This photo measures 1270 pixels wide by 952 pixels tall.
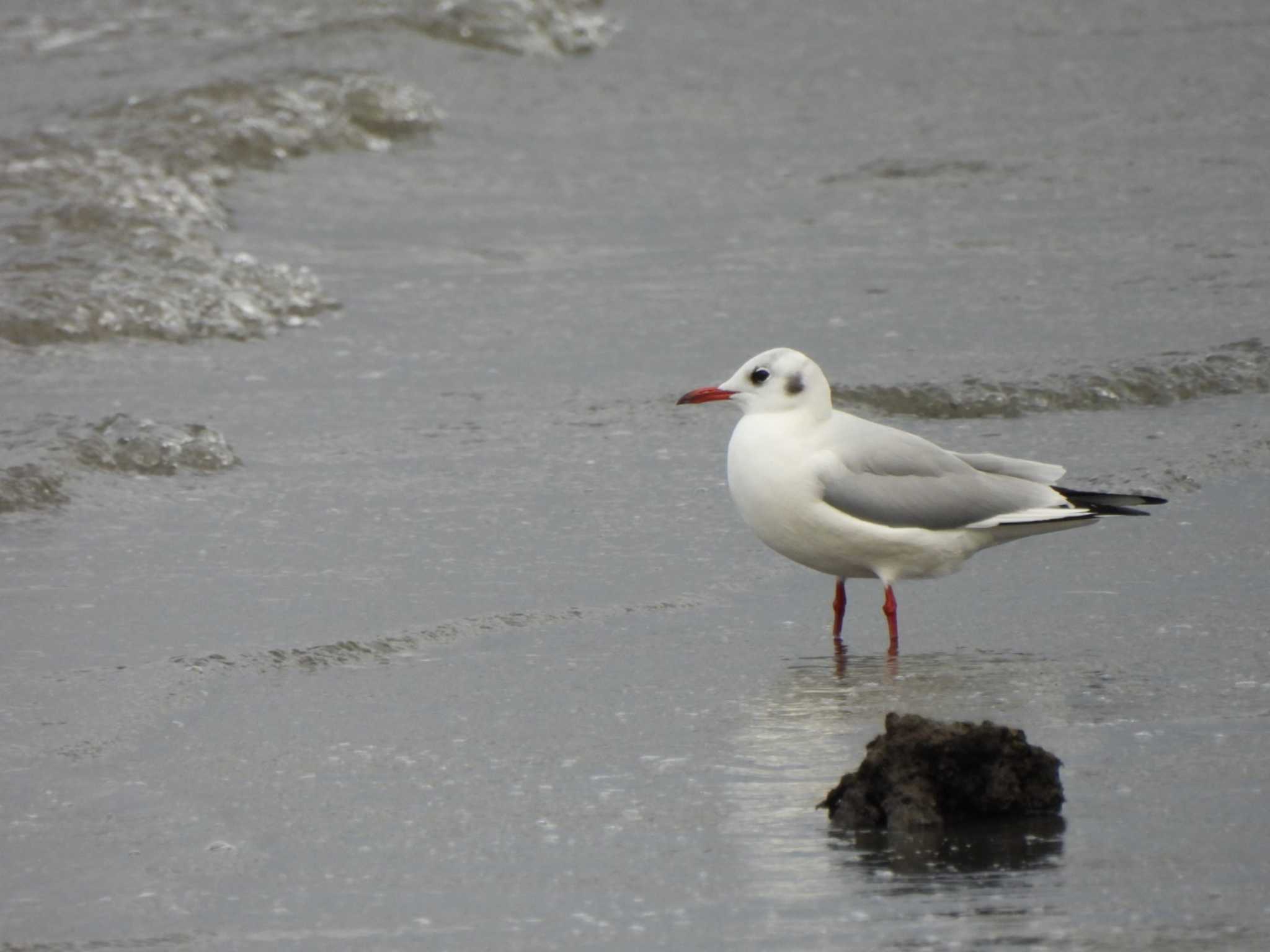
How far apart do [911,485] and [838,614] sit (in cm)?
39

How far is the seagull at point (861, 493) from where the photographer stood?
4.76 m

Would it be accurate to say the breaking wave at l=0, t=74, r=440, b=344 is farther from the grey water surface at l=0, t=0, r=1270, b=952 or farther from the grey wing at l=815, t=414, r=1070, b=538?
the grey wing at l=815, t=414, r=1070, b=538

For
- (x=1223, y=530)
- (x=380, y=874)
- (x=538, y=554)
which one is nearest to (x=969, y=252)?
(x=1223, y=530)

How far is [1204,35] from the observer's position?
538 inches

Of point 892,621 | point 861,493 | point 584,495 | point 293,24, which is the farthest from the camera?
point 293,24

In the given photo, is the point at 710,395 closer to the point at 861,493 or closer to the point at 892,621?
the point at 861,493

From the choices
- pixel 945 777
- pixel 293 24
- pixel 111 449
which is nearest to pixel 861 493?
pixel 945 777

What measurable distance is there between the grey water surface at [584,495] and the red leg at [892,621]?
5cm

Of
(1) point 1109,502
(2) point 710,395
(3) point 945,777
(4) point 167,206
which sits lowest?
(3) point 945,777

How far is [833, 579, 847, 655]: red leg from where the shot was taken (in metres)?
4.68

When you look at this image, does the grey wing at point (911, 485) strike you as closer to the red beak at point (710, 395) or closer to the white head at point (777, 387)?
the white head at point (777, 387)

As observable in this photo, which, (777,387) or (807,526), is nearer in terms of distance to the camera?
(807,526)

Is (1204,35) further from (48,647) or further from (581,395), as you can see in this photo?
(48,647)

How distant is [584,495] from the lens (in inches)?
229
